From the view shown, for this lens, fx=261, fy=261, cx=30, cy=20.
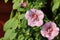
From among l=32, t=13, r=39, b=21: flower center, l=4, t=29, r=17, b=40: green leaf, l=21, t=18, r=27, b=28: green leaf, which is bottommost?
l=4, t=29, r=17, b=40: green leaf

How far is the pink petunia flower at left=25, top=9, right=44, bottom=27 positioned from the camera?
2244 millimetres

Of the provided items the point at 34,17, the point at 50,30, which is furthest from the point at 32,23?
the point at 50,30

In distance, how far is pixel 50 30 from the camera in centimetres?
227

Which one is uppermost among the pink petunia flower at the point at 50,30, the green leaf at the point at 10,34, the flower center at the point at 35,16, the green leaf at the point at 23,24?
the flower center at the point at 35,16

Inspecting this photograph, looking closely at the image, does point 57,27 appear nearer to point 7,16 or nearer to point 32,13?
point 32,13

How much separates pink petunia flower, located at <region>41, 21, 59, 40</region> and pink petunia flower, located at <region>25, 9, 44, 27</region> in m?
0.06

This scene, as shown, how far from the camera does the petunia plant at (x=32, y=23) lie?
2246mm

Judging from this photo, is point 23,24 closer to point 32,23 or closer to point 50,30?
point 32,23

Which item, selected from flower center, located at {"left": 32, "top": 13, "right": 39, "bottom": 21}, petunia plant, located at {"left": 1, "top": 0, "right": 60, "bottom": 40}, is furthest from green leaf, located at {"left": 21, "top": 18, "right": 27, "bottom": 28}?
flower center, located at {"left": 32, "top": 13, "right": 39, "bottom": 21}

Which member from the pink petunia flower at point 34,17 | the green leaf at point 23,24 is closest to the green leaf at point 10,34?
the green leaf at point 23,24

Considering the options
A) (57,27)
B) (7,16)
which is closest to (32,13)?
(57,27)

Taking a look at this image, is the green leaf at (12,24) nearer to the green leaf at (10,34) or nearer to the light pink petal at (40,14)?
the green leaf at (10,34)

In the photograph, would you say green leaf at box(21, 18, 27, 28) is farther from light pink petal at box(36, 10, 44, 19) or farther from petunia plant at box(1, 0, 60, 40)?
light pink petal at box(36, 10, 44, 19)

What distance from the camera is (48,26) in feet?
7.40
